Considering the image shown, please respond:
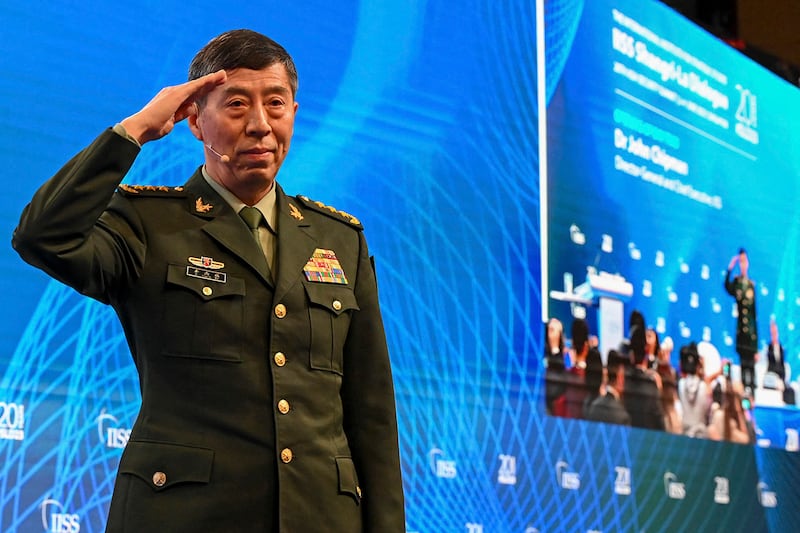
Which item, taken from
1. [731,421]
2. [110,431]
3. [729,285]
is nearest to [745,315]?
[729,285]

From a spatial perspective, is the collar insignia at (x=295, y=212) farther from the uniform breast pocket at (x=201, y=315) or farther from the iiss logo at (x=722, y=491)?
the iiss logo at (x=722, y=491)

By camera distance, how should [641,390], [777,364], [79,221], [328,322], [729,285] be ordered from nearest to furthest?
[79,221], [328,322], [641,390], [729,285], [777,364]

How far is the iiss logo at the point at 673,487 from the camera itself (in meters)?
4.10

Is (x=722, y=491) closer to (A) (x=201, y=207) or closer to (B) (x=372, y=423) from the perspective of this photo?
(B) (x=372, y=423)

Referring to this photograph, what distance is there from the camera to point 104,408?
252 centimetres

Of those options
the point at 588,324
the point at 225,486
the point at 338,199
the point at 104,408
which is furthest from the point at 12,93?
the point at 588,324

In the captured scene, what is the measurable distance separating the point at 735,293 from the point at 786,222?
649 millimetres

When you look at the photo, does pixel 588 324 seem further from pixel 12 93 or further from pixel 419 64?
pixel 12 93

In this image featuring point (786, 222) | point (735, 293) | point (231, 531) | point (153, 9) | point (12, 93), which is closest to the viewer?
point (231, 531)

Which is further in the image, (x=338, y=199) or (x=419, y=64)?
(x=419, y=64)

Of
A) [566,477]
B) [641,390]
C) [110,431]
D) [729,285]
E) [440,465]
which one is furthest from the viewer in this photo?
[729,285]

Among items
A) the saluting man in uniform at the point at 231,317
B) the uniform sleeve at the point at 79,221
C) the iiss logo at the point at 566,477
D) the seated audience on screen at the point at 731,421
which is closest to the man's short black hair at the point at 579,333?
the iiss logo at the point at 566,477

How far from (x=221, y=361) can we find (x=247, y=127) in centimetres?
34

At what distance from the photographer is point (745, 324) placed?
4.61 metres
